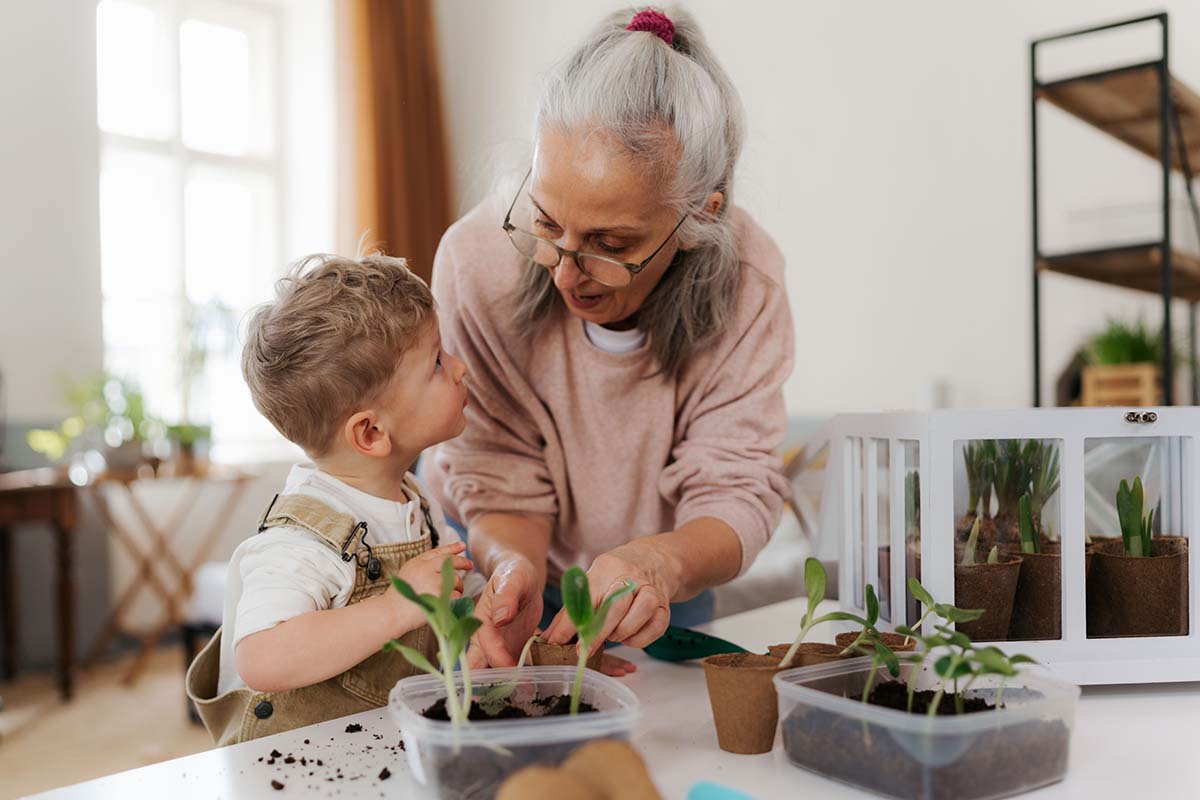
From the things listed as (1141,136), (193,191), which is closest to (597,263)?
(1141,136)

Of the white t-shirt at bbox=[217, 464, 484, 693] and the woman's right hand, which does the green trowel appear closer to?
the woman's right hand

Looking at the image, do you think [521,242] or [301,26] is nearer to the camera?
[521,242]

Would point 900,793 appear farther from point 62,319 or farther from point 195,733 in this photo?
point 62,319

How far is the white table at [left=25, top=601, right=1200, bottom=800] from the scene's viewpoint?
0.71 m

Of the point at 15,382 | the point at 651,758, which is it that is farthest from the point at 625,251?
the point at 15,382

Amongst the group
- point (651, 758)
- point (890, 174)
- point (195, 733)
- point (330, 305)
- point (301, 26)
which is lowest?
point (195, 733)

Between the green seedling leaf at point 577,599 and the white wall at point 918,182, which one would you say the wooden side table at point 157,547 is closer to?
the white wall at point 918,182

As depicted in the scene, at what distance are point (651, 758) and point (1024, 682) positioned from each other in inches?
11.0

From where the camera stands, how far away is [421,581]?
2.95 feet

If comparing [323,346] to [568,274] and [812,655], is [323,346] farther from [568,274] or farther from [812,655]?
[812,655]

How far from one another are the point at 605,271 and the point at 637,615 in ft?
1.40

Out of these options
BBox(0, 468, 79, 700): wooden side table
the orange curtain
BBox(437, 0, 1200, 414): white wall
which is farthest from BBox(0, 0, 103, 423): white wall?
BBox(437, 0, 1200, 414): white wall

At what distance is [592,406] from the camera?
4.44ft

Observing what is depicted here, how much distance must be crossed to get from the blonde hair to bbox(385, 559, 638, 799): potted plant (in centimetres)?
37
